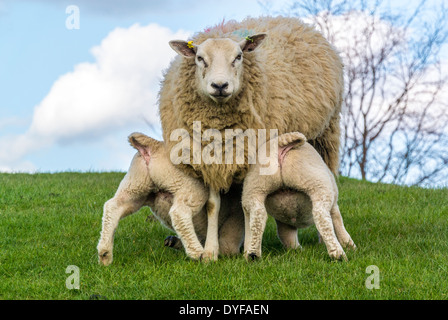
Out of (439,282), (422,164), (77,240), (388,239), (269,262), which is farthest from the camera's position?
(422,164)

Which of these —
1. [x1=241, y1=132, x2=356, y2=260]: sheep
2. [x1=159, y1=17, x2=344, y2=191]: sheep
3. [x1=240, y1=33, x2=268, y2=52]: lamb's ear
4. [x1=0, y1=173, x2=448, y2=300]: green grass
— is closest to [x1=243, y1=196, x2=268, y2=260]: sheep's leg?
[x1=241, y1=132, x2=356, y2=260]: sheep

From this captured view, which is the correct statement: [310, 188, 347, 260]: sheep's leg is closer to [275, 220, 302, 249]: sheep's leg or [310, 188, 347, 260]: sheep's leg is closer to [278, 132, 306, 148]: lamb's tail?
[278, 132, 306, 148]: lamb's tail

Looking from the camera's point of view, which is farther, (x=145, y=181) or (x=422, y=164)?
(x=422, y=164)

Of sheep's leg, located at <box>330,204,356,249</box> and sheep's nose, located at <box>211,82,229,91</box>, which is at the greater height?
sheep's nose, located at <box>211,82,229,91</box>

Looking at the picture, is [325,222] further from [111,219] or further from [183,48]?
[183,48]

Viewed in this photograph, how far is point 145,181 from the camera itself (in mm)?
5535

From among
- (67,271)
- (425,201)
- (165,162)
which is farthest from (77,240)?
(425,201)

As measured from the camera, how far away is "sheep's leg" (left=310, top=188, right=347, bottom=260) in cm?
509

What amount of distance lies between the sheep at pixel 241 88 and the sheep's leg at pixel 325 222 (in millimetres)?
789

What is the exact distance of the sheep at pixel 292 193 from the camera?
16.9ft

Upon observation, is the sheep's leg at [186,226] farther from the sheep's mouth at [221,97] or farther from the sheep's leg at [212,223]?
the sheep's mouth at [221,97]

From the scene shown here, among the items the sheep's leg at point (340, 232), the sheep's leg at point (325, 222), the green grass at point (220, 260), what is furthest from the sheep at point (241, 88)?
the green grass at point (220, 260)
